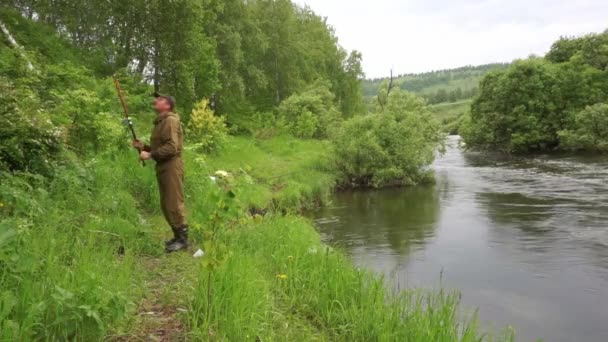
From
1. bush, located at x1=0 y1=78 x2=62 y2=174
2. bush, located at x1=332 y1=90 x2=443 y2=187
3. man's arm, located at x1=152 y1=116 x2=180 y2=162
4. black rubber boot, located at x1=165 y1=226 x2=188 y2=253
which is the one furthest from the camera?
bush, located at x1=332 y1=90 x2=443 y2=187

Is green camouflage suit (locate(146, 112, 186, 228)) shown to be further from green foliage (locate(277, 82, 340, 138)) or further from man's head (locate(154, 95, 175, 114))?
green foliage (locate(277, 82, 340, 138))

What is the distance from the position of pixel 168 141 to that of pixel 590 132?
3696 centimetres

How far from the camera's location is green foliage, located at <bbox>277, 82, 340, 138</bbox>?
3134 cm

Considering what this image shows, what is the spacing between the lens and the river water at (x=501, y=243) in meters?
8.48

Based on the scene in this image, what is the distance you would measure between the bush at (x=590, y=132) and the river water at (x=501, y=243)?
12293 millimetres

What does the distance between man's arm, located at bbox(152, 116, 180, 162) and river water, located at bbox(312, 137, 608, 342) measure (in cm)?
445

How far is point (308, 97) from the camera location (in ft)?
107

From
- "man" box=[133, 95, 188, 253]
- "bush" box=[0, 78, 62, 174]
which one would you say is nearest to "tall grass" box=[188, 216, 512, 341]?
"man" box=[133, 95, 188, 253]

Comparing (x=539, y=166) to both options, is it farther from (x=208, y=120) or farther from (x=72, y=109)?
(x=72, y=109)

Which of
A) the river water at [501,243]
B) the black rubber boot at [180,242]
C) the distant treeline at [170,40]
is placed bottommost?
the river water at [501,243]

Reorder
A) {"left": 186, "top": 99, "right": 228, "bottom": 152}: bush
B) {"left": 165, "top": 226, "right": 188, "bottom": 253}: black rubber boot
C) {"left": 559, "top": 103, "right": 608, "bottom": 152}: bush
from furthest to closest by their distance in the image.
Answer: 1. {"left": 559, "top": 103, "right": 608, "bottom": 152}: bush
2. {"left": 186, "top": 99, "right": 228, "bottom": 152}: bush
3. {"left": 165, "top": 226, "right": 188, "bottom": 253}: black rubber boot

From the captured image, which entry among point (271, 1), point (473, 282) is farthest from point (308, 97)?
point (473, 282)

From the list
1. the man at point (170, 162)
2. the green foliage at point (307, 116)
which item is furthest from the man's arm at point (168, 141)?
the green foliage at point (307, 116)

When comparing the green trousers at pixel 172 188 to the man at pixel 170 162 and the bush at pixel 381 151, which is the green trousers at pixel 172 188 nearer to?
the man at pixel 170 162
